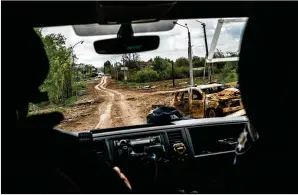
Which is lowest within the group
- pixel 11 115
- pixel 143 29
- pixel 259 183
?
pixel 259 183

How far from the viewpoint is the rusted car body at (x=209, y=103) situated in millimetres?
17562

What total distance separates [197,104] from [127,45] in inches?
603

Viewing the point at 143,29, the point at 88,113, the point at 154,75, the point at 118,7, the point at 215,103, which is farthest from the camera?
the point at 154,75

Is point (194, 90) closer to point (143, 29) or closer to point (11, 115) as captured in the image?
point (143, 29)

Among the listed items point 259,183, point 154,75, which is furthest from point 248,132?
point 154,75

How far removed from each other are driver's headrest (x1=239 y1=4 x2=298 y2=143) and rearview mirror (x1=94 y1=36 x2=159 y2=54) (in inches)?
53.1

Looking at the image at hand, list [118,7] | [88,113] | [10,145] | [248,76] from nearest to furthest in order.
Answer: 1. [248,76]
2. [10,145]
3. [118,7]
4. [88,113]

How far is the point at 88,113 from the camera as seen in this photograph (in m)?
38.8

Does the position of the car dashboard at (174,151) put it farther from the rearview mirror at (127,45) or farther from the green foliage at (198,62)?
the green foliage at (198,62)

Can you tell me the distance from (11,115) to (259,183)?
104 centimetres

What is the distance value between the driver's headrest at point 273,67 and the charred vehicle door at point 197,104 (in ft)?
53.4

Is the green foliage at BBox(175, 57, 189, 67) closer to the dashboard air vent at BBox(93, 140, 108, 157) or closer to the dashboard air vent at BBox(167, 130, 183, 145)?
the dashboard air vent at BBox(167, 130, 183, 145)

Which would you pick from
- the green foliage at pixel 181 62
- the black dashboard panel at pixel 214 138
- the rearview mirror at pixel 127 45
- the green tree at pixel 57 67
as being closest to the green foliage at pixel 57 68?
the green tree at pixel 57 67

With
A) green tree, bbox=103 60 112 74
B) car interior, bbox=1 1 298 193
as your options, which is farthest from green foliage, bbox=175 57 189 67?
car interior, bbox=1 1 298 193
